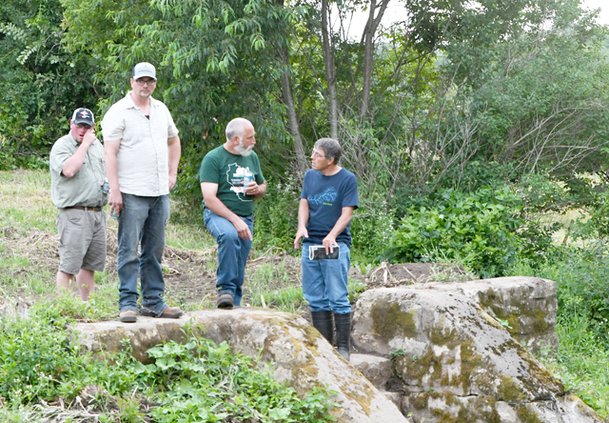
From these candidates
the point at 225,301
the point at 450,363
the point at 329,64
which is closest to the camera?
the point at 225,301

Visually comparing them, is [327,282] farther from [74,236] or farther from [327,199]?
[74,236]

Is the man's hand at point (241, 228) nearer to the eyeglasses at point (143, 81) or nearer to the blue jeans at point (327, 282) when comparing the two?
the blue jeans at point (327, 282)

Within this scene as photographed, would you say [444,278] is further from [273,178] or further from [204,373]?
[273,178]

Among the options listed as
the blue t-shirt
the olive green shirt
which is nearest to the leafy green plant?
the blue t-shirt

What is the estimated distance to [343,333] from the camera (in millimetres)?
7410

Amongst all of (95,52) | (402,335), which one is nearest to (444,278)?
(402,335)

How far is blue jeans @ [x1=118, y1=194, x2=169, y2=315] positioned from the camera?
6.47 meters

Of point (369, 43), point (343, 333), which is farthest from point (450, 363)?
point (369, 43)

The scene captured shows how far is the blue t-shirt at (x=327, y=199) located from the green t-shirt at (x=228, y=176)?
1.67ft

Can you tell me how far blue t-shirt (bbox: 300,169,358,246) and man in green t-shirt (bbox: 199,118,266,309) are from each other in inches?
16.6

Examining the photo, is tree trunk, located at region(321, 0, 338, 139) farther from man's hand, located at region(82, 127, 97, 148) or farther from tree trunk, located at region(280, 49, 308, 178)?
man's hand, located at region(82, 127, 97, 148)

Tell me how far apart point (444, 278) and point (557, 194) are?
618cm

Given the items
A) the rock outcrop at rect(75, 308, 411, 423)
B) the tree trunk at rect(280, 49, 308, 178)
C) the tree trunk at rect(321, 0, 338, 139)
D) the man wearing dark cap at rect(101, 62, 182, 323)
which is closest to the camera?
the rock outcrop at rect(75, 308, 411, 423)

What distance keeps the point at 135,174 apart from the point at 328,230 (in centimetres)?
169
